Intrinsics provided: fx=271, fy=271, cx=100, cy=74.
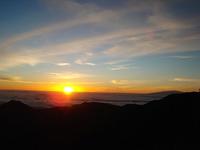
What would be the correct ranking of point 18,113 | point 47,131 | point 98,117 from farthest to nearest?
1. point 18,113
2. point 98,117
3. point 47,131

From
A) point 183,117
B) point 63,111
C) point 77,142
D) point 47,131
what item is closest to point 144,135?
point 183,117

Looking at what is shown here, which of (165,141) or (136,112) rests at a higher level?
(136,112)

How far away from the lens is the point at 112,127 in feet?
69.9

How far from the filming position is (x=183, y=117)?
66.7 ft

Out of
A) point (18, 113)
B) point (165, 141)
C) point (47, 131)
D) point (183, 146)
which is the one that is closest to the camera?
point (183, 146)

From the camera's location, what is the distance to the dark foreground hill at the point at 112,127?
18.6 meters

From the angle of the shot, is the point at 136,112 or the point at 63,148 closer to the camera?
the point at 63,148

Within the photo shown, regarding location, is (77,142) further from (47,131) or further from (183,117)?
(183,117)

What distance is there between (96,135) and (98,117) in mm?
3307

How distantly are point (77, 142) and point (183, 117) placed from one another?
817cm

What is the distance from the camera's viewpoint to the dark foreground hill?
1864cm

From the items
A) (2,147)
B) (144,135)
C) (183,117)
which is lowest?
(2,147)

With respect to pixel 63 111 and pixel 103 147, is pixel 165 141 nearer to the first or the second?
pixel 103 147

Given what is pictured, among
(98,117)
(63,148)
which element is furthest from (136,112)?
(63,148)
